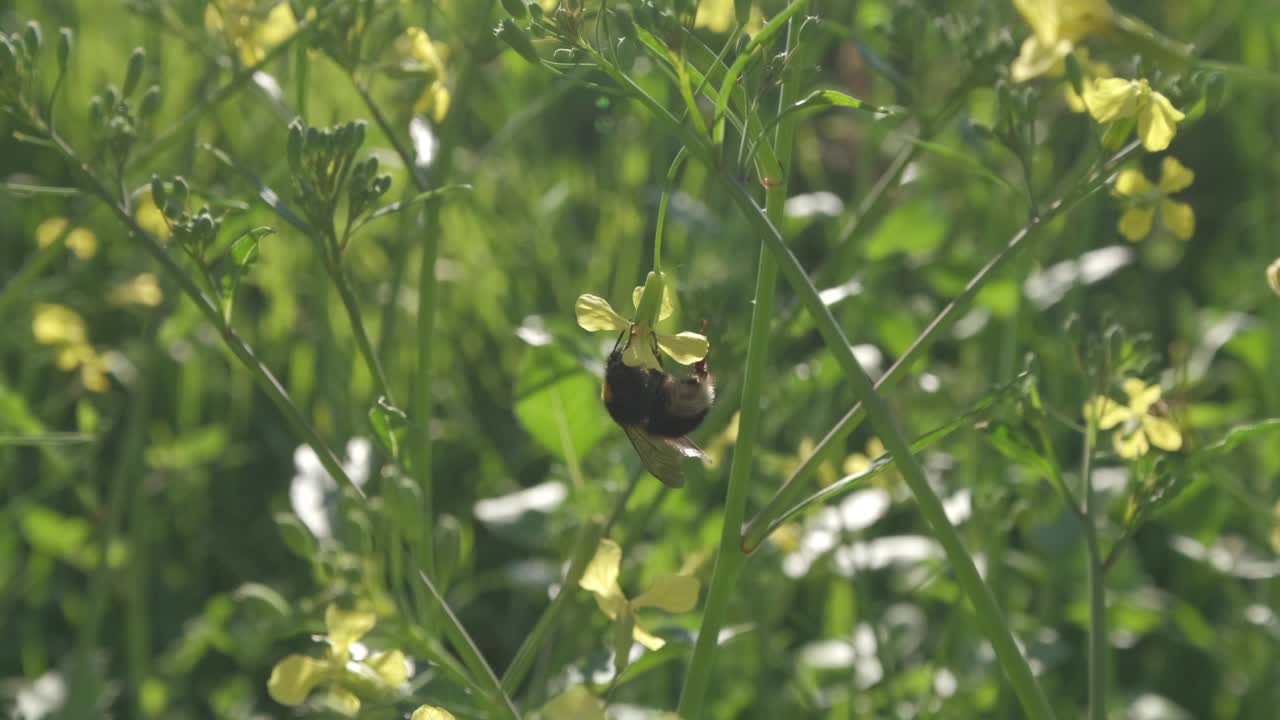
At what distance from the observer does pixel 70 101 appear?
12.1ft

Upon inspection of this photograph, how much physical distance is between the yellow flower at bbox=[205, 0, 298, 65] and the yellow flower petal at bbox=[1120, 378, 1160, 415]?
1.03 metres

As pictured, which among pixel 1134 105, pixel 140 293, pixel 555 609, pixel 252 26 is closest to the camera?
pixel 1134 105

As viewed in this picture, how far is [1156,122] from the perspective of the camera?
1116mm

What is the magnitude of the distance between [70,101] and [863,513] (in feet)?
8.86

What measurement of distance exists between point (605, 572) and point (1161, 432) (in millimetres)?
584

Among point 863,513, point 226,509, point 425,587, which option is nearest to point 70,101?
point 226,509

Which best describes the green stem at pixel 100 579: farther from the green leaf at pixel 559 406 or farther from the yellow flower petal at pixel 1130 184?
the yellow flower petal at pixel 1130 184

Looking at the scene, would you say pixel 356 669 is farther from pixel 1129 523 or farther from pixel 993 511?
pixel 993 511

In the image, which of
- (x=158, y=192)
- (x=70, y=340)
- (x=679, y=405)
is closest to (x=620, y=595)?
(x=679, y=405)

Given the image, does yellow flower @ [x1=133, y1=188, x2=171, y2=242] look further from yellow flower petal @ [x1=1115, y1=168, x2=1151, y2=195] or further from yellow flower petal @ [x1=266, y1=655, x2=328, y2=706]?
yellow flower petal @ [x1=1115, y1=168, x2=1151, y2=195]

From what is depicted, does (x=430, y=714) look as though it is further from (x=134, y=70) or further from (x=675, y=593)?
(x=134, y=70)

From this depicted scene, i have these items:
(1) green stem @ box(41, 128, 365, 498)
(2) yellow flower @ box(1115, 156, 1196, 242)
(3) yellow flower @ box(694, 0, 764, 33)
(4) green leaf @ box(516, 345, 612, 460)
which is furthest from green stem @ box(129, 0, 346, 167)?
(2) yellow flower @ box(1115, 156, 1196, 242)

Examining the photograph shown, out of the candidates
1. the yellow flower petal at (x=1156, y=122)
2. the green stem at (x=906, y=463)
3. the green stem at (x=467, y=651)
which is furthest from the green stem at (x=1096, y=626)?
the green stem at (x=467, y=651)

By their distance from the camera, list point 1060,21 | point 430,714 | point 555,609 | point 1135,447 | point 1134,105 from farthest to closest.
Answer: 1. point 1135,447
2. point 555,609
3. point 1134,105
4. point 430,714
5. point 1060,21
